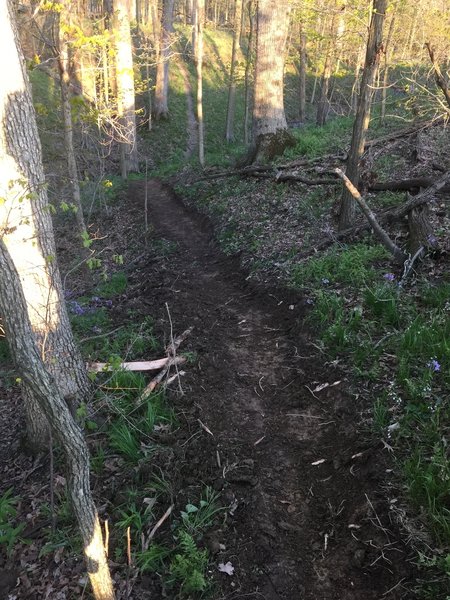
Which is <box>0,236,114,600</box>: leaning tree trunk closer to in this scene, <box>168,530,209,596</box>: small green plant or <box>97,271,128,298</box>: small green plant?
<box>168,530,209,596</box>: small green plant

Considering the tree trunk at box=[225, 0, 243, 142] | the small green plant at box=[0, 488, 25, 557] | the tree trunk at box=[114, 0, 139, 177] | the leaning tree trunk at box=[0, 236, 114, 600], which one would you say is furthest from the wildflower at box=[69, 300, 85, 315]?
the tree trunk at box=[225, 0, 243, 142]

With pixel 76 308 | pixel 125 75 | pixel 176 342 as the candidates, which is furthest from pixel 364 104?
pixel 125 75

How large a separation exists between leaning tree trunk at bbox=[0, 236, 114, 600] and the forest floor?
0.78 meters

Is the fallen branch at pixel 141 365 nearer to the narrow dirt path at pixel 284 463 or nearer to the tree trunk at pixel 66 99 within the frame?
the narrow dirt path at pixel 284 463

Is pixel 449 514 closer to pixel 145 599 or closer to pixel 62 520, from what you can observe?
Result: pixel 145 599

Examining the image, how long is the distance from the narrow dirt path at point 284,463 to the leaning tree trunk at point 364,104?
6.31 feet

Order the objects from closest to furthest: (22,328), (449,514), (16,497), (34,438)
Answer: (22,328)
(449,514)
(16,497)
(34,438)

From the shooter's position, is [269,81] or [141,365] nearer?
[141,365]

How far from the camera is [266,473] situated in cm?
377

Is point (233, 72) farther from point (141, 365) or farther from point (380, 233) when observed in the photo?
point (141, 365)

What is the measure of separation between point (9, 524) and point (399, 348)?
3.93 meters

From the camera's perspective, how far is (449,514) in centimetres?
278

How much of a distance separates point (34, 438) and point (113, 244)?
7.69 m

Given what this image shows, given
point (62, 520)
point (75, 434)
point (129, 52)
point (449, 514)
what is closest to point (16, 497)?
point (62, 520)
